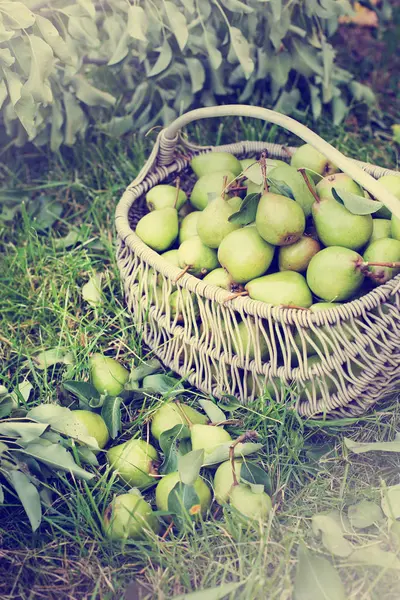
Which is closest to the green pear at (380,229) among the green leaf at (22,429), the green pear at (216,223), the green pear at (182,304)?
the green pear at (216,223)

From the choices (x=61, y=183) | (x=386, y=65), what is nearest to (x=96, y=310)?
(x=61, y=183)

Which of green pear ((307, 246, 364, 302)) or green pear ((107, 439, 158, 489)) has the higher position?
green pear ((307, 246, 364, 302))

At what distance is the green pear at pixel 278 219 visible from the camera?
1.58 m

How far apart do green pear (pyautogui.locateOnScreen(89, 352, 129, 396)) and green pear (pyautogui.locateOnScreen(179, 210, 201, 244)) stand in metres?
0.42

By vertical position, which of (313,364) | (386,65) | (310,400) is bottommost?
(310,400)

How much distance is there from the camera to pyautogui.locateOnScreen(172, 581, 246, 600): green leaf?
52.7 inches

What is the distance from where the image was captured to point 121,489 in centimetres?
159

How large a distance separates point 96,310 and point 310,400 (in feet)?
2.50

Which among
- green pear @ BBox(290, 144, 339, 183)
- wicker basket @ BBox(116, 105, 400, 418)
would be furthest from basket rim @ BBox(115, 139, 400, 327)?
green pear @ BBox(290, 144, 339, 183)

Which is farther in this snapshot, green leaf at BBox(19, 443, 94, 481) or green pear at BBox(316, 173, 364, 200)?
green pear at BBox(316, 173, 364, 200)

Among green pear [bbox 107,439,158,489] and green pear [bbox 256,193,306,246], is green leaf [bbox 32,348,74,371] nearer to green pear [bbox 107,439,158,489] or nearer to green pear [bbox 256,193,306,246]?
green pear [bbox 107,439,158,489]

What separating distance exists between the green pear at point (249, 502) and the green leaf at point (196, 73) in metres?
1.50

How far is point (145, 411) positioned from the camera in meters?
1.78

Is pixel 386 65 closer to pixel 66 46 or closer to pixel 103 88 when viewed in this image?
pixel 103 88
